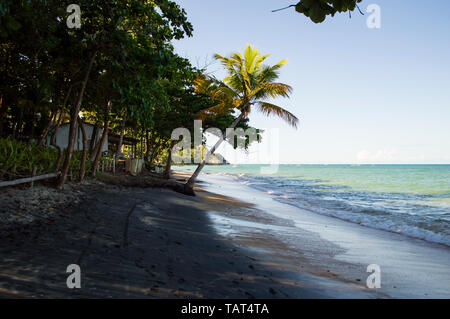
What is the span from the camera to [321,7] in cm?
190

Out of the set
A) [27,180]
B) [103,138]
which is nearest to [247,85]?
[103,138]

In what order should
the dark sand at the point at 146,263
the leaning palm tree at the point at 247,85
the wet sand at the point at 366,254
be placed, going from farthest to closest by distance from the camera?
the leaning palm tree at the point at 247,85 → the wet sand at the point at 366,254 → the dark sand at the point at 146,263

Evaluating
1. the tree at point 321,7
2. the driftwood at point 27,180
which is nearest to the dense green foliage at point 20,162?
the driftwood at point 27,180

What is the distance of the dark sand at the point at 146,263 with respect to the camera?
2.69 meters

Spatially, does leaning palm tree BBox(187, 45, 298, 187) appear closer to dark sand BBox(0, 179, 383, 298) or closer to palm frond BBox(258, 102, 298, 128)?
palm frond BBox(258, 102, 298, 128)

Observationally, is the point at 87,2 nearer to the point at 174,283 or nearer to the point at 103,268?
the point at 103,268

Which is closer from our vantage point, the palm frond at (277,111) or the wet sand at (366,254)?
the wet sand at (366,254)

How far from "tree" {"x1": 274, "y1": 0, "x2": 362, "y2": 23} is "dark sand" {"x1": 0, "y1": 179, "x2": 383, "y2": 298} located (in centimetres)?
266

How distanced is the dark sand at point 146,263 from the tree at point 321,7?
105 inches

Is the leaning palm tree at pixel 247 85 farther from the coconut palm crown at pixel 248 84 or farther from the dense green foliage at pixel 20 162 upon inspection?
the dense green foliage at pixel 20 162

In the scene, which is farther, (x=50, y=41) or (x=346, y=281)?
(x=50, y=41)
